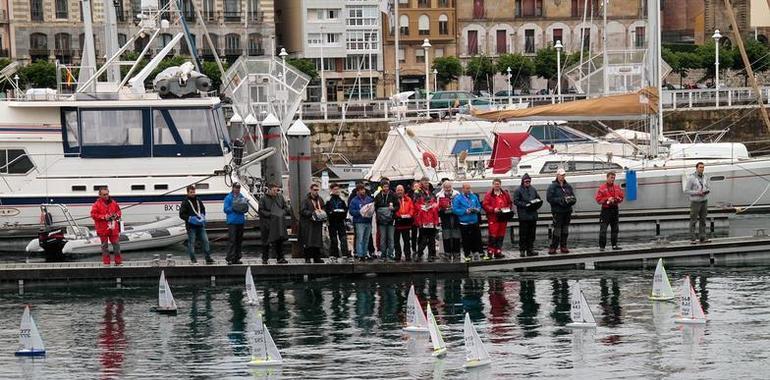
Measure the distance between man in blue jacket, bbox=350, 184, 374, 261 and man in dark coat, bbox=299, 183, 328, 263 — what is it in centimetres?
55

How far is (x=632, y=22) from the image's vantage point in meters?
96.4

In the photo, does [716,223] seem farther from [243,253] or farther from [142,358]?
[142,358]

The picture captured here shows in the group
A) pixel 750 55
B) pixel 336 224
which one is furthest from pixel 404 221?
pixel 750 55

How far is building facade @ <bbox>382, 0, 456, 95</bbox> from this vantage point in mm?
95125

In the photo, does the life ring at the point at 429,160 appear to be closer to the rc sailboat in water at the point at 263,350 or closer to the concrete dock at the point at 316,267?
the concrete dock at the point at 316,267

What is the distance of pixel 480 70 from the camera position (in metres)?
87.0

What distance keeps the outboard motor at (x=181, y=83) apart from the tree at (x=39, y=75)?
3979cm

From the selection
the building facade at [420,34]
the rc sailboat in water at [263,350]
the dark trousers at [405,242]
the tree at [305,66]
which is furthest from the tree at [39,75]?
the rc sailboat in water at [263,350]

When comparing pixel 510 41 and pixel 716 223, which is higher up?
pixel 510 41

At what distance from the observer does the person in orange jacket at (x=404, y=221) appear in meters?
28.7

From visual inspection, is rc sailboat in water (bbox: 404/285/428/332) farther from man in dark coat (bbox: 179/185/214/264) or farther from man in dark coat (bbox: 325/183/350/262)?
man in dark coat (bbox: 179/185/214/264)

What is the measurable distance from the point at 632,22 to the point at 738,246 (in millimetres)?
67715

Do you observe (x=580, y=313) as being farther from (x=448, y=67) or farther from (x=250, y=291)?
(x=448, y=67)

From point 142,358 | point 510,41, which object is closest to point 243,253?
point 142,358
